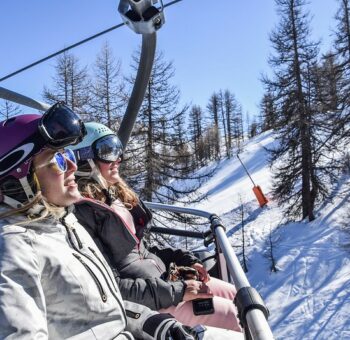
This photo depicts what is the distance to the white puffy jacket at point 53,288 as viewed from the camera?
1.38 meters

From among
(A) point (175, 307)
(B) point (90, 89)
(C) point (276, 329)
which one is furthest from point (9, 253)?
(B) point (90, 89)

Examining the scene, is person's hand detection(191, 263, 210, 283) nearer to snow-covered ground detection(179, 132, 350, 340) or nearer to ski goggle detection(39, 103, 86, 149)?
ski goggle detection(39, 103, 86, 149)

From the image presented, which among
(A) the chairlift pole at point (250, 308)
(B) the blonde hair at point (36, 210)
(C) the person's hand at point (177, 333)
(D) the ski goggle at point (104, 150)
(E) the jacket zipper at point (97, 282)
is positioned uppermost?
(D) the ski goggle at point (104, 150)

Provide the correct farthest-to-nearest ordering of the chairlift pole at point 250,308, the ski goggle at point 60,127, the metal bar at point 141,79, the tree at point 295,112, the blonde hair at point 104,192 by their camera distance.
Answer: the tree at point 295,112 < the blonde hair at point 104,192 < the metal bar at point 141,79 < the ski goggle at point 60,127 < the chairlift pole at point 250,308

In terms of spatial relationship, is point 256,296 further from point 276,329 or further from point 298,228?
point 298,228

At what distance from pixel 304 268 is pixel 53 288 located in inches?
840

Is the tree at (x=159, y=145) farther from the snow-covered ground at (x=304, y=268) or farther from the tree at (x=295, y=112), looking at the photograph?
the tree at (x=295, y=112)

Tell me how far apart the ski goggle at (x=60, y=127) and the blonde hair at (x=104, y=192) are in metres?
0.82

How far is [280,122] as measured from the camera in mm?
24234

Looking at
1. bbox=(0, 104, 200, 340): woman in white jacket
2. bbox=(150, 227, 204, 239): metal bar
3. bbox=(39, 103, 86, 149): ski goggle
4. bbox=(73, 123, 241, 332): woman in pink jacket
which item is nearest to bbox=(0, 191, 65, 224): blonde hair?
bbox=(0, 104, 200, 340): woman in white jacket

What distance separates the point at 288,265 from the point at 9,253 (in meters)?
22.1

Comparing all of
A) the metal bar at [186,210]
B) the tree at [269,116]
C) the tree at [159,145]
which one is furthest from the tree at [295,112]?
the metal bar at [186,210]

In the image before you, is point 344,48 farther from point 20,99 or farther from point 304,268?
point 20,99

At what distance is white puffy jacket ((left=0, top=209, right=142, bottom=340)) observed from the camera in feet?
4.53
